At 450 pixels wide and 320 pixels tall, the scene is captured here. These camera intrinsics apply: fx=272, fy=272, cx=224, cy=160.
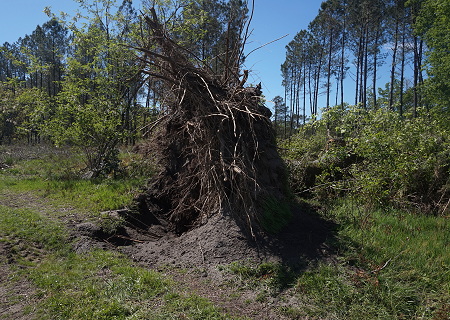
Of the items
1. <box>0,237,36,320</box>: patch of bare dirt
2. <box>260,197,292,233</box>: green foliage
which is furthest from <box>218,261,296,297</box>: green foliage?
<box>0,237,36,320</box>: patch of bare dirt

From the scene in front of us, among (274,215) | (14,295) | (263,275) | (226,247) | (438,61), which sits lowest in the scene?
(14,295)

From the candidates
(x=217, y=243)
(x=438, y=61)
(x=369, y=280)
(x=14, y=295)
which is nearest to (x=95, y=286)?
(x=14, y=295)

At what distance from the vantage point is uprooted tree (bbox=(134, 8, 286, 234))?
4941 mm

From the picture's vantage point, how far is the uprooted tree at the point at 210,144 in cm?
494

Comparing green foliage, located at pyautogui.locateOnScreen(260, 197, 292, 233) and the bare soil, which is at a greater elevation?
green foliage, located at pyautogui.locateOnScreen(260, 197, 292, 233)

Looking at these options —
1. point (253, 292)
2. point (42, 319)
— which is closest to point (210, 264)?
point (253, 292)

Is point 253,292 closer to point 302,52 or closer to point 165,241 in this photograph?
point 165,241

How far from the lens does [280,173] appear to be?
6.14 metres

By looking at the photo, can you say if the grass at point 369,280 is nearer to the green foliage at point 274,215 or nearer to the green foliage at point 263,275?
the green foliage at point 263,275

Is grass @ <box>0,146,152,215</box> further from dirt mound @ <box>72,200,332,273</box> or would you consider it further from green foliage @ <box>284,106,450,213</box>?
green foliage @ <box>284,106,450,213</box>

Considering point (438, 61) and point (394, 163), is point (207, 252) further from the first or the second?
point (438, 61)

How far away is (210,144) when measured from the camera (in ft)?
16.9

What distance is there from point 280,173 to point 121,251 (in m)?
3.60

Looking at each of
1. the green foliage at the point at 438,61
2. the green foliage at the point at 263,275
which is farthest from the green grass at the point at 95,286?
the green foliage at the point at 438,61
